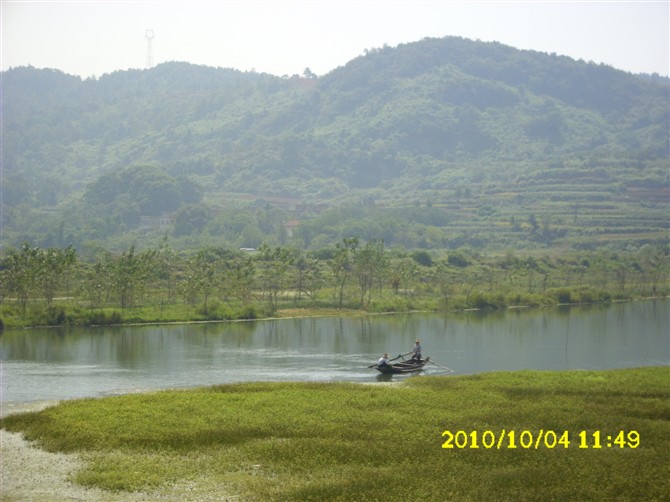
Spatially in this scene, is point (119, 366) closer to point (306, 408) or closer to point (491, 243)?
point (306, 408)

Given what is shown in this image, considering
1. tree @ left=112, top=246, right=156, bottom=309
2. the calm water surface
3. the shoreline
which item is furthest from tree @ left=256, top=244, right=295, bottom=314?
tree @ left=112, top=246, right=156, bottom=309

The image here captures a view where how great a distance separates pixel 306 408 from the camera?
27.5 metres

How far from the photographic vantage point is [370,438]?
2345cm

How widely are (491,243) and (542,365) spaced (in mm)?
97062

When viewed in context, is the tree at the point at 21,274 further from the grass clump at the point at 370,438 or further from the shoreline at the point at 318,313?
the grass clump at the point at 370,438

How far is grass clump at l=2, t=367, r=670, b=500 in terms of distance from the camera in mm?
19406

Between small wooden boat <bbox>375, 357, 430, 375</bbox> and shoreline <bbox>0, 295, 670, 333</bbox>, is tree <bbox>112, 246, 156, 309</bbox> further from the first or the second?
small wooden boat <bbox>375, 357, 430, 375</bbox>

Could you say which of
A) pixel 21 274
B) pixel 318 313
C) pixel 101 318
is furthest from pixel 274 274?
pixel 21 274

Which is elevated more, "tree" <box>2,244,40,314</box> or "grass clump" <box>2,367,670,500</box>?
"tree" <box>2,244,40,314</box>

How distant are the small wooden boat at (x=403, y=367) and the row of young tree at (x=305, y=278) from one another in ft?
91.8
